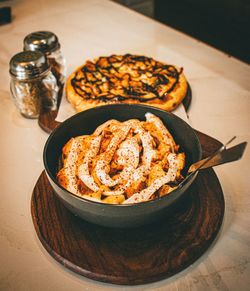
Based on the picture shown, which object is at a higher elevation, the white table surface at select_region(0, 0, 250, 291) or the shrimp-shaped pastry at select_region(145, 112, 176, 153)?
the shrimp-shaped pastry at select_region(145, 112, 176, 153)

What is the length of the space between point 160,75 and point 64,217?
3.17 feet

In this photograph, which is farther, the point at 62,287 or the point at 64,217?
the point at 64,217

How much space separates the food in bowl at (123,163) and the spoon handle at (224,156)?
127 millimetres

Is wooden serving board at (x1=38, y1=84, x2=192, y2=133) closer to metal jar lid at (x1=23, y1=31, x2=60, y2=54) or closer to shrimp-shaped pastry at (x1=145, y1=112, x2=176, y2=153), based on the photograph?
metal jar lid at (x1=23, y1=31, x2=60, y2=54)

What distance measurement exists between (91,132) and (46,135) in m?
0.30

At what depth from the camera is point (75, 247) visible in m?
0.97

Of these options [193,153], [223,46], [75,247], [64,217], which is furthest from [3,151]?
[223,46]

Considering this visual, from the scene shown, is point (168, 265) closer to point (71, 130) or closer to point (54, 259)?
point (54, 259)

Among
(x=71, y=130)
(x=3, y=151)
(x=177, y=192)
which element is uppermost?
(x=177, y=192)

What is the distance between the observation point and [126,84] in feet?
5.55

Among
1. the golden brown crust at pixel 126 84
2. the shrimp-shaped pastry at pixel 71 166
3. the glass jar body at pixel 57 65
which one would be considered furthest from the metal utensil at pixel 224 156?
the glass jar body at pixel 57 65

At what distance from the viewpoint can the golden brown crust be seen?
61.4 inches

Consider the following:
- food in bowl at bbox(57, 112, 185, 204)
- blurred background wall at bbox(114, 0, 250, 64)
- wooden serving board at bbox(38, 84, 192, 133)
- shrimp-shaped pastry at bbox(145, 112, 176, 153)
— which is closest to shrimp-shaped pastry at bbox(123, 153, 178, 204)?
food in bowl at bbox(57, 112, 185, 204)

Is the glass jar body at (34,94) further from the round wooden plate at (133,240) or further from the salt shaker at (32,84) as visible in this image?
the round wooden plate at (133,240)
